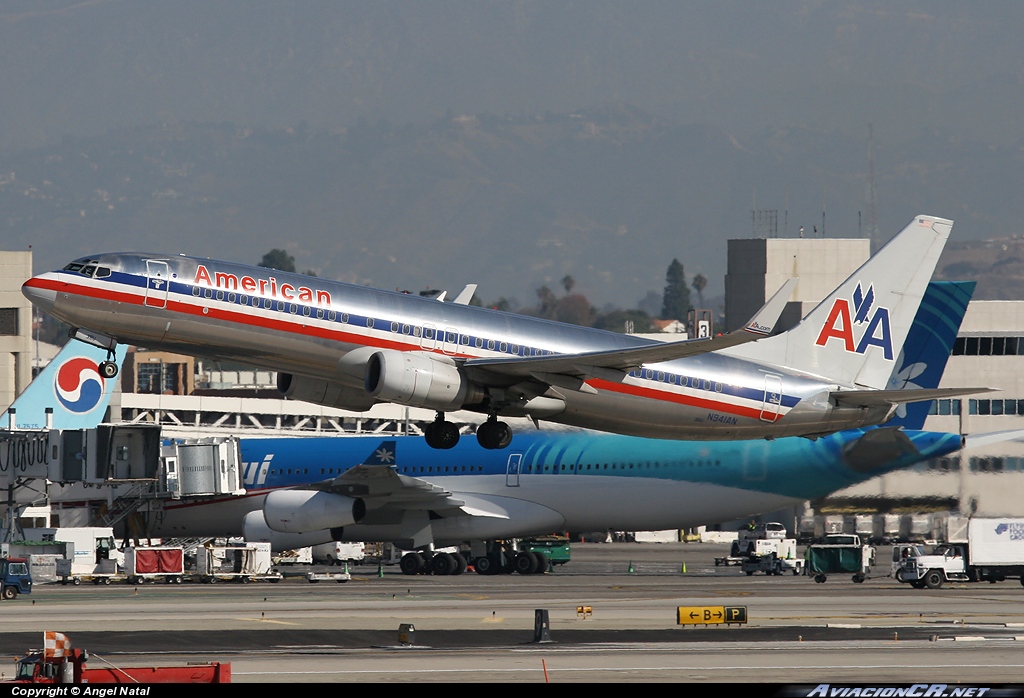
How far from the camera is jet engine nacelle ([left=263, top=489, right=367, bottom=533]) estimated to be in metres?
69.9

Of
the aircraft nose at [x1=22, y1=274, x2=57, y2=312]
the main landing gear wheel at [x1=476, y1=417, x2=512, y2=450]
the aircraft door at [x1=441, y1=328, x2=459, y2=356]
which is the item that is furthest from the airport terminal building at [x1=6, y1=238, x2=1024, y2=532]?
the aircraft nose at [x1=22, y1=274, x2=57, y2=312]

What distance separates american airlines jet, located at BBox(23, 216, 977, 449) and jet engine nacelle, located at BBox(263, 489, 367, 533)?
22493 mm

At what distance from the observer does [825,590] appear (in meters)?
60.7

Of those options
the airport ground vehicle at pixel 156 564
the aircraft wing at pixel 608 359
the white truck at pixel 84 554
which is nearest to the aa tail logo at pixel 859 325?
the aircraft wing at pixel 608 359

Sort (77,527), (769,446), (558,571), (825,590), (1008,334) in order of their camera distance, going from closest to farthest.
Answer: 1. (825,590)
2. (769,446)
3. (77,527)
4. (558,571)
5. (1008,334)

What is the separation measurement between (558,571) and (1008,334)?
57.2 m

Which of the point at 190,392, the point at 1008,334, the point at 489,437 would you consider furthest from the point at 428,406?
the point at 190,392

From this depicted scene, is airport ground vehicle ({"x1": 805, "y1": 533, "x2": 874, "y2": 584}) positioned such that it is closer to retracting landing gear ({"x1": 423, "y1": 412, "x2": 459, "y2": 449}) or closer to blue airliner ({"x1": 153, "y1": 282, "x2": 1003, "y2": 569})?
blue airliner ({"x1": 153, "y1": 282, "x2": 1003, "y2": 569})

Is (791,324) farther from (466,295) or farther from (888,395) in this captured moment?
(466,295)

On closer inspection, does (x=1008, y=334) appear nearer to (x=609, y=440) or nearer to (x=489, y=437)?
(x=609, y=440)

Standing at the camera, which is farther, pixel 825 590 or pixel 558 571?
pixel 558 571

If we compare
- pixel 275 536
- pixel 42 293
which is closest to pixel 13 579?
pixel 275 536

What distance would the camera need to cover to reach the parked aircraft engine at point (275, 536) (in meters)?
71.8

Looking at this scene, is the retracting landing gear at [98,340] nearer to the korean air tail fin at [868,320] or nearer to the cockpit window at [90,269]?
the cockpit window at [90,269]
